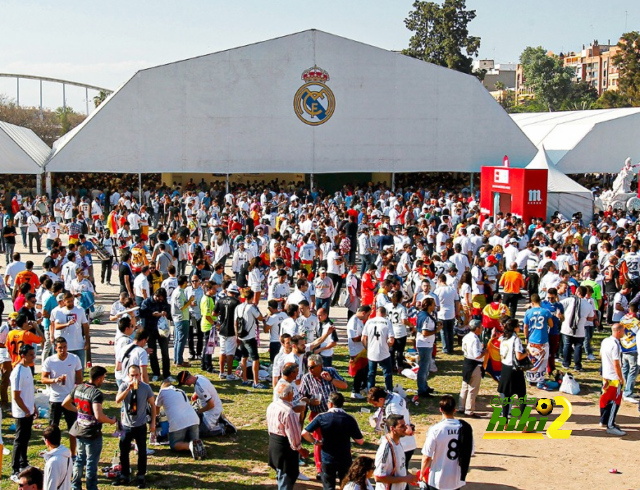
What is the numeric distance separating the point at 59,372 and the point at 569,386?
7.49 meters

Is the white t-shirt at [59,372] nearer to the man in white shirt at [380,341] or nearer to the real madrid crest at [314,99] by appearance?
the man in white shirt at [380,341]

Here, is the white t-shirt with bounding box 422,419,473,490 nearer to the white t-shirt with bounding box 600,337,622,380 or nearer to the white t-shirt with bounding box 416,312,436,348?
the white t-shirt with bounding box 600,337,622,380

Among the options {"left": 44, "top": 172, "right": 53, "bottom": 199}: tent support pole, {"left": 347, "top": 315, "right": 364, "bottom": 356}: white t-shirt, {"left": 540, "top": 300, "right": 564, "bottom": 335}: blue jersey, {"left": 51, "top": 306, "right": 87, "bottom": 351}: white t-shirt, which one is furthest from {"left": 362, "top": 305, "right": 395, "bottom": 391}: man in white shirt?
{"left": 44, "top": 172, "right": 53, "bottom": 199}: tent support pole

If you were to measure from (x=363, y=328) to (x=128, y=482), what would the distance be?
401 centimetres

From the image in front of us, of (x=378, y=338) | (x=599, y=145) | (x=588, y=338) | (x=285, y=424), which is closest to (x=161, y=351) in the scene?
(x=378, y=338)

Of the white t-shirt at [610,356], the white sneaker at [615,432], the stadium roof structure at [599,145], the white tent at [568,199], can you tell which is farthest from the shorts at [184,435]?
the stadium roof structure at [599,145]

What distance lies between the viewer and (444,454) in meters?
7.14

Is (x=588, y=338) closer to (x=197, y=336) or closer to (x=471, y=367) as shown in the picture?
(x=471, y=367)

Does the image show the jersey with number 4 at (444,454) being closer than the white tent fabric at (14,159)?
Yes

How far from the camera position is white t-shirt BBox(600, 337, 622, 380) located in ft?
33.1

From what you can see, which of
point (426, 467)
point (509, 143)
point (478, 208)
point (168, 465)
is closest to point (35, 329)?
point (168, 465)

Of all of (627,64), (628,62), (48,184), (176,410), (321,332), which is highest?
(628,62)

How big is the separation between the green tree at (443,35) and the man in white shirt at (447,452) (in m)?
67.7

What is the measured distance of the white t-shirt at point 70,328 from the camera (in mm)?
10258
